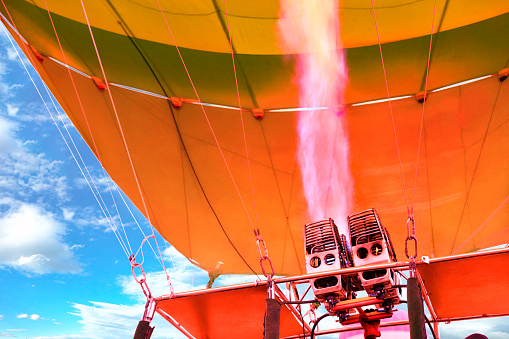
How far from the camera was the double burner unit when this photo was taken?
2.48 meters

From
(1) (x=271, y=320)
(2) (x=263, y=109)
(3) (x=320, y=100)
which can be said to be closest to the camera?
(1) (x=271, y=320)

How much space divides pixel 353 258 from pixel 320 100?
3770mm

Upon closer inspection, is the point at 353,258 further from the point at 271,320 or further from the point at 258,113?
the point at 258,113

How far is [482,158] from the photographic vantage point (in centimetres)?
648

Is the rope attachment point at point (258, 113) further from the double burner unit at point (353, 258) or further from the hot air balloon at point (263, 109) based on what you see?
the double burner unit at point (353, 258)

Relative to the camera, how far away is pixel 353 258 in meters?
2.77

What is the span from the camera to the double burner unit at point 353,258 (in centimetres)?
248

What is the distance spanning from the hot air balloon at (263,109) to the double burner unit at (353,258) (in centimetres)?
278

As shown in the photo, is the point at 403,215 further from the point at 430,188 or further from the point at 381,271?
the point at 381,271

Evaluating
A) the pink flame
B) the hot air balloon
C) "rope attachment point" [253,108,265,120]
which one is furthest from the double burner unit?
"rope attachment point" [253,108,265,120]

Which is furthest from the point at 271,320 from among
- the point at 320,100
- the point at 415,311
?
the point at 320,100

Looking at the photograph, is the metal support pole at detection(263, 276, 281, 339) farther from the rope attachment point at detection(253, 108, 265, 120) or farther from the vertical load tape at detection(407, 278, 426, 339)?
the rope attachment point at detection(253, 108, 265, 120)

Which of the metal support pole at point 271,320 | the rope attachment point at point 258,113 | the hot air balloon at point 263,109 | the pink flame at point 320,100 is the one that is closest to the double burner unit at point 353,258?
the metal support pole at point 271,320

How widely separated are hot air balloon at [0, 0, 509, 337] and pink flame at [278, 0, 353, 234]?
12 cm
